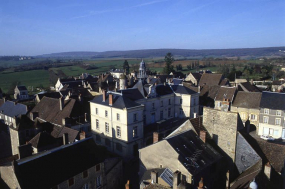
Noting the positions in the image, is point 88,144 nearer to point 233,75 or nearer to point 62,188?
point 62,188

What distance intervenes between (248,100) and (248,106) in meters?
1.43

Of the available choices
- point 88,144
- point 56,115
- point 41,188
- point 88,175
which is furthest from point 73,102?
point 41,188

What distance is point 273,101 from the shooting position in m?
38.0

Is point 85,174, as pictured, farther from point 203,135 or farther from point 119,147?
point 119,147

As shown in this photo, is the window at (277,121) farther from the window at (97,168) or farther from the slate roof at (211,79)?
the window at (97,168)

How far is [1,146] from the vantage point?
28.9m

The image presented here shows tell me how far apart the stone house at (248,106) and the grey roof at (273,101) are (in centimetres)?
247

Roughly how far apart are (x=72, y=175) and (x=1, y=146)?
623 inches

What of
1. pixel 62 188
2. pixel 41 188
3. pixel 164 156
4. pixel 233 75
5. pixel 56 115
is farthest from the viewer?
pixel 233 75

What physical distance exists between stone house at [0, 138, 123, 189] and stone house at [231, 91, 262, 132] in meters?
28.5

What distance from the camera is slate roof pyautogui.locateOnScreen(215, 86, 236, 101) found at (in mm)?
45344

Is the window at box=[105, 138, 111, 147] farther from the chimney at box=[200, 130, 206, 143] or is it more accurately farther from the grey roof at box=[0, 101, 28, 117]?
the grey roof at box=[0, 101, 28, 117]

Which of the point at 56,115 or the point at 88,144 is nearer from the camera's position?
the point at 88,144

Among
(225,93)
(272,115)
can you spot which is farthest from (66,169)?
(225,93)
